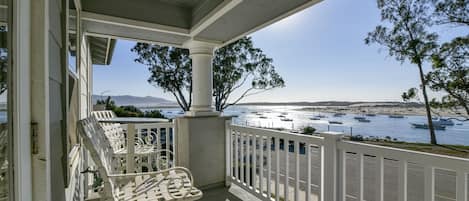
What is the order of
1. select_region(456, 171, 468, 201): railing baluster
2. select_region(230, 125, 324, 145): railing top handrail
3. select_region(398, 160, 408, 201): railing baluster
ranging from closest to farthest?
select_region(456, 171, 468, 201): railing baluster → select_region(398, 160, 408, 201): railing baluster → select_region(230, 125, 324, 145): railing top handrail

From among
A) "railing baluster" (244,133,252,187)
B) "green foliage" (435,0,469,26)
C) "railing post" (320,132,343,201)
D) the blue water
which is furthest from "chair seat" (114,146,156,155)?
"green foliage" (435,0,469,26)

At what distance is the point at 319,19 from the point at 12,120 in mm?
10086

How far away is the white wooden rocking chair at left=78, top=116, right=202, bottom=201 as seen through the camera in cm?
173

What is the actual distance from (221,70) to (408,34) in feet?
21.7

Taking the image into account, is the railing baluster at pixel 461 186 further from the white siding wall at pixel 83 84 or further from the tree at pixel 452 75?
the tree at pixel 452 75

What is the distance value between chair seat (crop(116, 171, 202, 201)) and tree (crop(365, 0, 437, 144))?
22.0 ft

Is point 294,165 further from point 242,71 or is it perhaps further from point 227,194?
point 242,71

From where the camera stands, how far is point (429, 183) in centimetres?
145

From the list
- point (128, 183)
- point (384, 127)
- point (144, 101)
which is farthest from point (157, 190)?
point (144, 101)

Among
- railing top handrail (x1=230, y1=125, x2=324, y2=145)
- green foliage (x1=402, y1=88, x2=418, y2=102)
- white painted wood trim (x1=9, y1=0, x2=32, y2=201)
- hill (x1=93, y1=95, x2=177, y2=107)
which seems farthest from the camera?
hill (x1=93, y1=95, x2=177, y2=107)

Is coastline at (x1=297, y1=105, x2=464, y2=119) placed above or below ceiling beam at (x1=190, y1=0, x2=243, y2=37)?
below

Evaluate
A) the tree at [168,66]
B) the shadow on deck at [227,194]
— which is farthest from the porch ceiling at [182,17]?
the tree at [168,66]

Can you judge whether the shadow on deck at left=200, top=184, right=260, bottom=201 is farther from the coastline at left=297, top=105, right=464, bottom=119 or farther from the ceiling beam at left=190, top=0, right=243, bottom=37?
the coastline at left=297, top=105, right=464, bottom=119

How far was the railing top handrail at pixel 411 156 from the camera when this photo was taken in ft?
4.37
